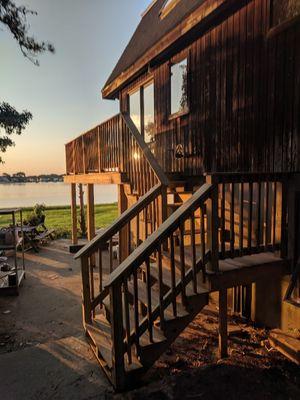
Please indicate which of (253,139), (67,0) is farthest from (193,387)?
(67,0)

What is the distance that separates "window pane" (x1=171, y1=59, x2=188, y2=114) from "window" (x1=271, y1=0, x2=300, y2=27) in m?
2.22

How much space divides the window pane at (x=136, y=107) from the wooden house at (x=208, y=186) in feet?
4.55

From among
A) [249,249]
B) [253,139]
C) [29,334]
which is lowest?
[29,334]

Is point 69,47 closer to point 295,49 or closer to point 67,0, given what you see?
point 67,0

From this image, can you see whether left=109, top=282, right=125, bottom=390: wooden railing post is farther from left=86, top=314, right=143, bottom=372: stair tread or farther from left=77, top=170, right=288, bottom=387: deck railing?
left=86, top=314, right=143, bottom=372: stair tread

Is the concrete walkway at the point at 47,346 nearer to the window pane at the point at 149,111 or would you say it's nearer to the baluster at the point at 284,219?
the baluster at the point at 284,219

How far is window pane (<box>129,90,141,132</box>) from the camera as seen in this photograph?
8135 mm

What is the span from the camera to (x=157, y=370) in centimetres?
340

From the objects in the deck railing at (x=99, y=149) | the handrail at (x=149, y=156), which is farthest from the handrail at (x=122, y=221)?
the deck railing at (x=99, y=149)

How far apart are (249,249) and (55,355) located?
2853 mm

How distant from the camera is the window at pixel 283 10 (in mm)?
3554

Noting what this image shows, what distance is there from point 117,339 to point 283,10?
14.8ft

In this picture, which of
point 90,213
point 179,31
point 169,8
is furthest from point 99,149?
point 169,8

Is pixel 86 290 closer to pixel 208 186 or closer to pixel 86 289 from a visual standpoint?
pixel 86 289
